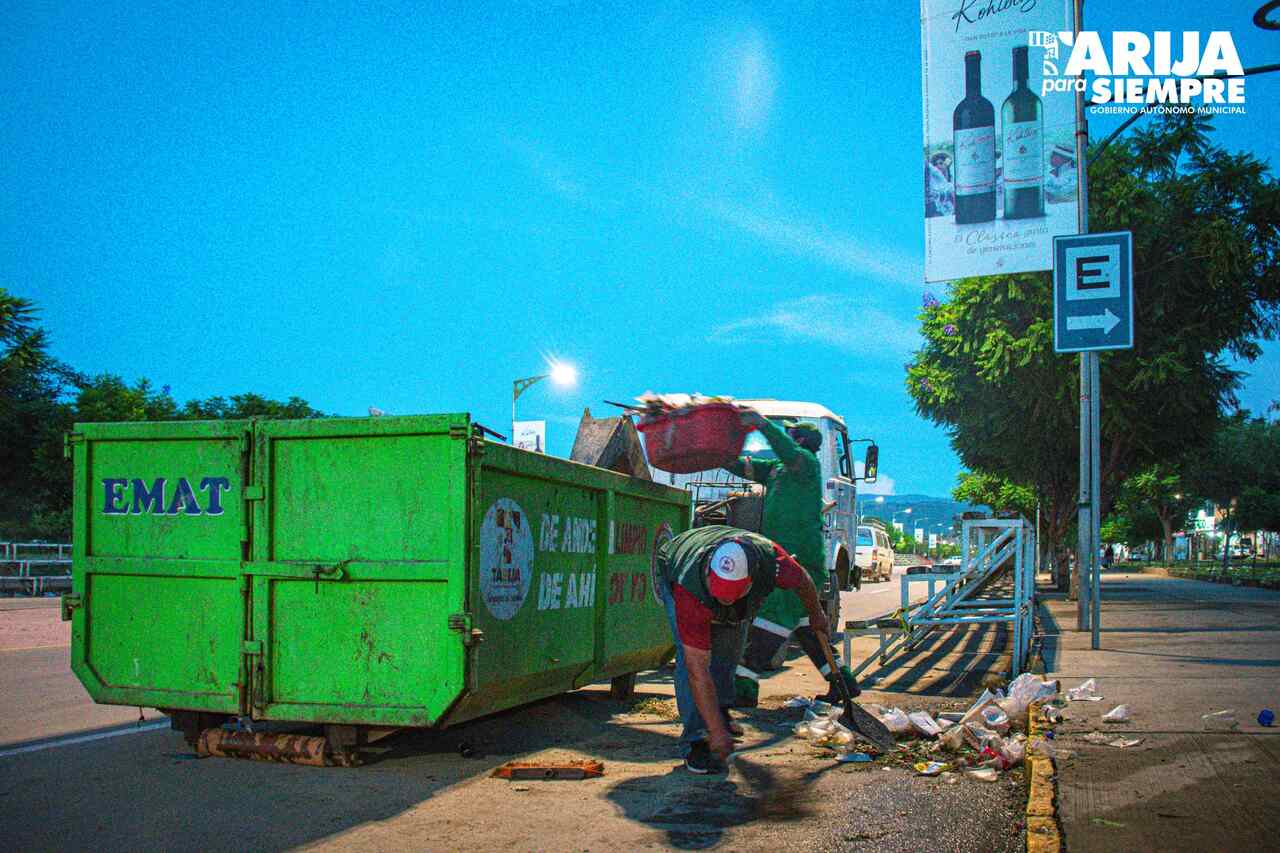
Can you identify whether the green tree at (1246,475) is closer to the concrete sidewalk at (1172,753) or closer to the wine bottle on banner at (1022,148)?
the wine bottle on banner at (1022,148)

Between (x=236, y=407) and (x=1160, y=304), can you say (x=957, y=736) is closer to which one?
(x=1160, y=304)

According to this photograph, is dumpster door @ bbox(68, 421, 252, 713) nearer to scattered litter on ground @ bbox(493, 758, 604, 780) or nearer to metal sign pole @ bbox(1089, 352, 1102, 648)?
scattered litter on ground @ bbox(493, 758, 604, 780)

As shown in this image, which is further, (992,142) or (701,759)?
(992,142)

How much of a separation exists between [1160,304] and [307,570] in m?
18.4

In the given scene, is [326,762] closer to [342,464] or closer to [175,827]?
[175,827]

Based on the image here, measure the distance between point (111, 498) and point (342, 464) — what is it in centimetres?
142

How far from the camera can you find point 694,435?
685cm

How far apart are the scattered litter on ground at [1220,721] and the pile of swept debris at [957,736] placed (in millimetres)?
831

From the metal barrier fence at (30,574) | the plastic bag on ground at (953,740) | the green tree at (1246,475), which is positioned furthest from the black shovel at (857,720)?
the green tree at (1246,475)

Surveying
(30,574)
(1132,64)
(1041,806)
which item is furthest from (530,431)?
(1041,806)

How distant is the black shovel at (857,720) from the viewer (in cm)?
606

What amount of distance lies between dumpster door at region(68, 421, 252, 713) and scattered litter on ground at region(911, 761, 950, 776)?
349 cm

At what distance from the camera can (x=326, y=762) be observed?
5.45 metres

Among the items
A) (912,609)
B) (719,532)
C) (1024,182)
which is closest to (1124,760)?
(719,532)
